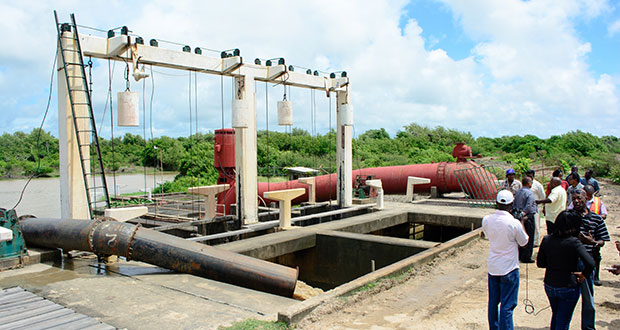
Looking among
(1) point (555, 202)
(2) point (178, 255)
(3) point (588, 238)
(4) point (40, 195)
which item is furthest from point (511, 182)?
(4) point (40, 195)

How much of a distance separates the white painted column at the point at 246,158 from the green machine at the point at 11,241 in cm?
450

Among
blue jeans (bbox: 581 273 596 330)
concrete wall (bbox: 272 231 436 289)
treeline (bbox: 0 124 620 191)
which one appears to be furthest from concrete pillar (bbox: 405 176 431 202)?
treeline (bbox: 0 124 620 191)

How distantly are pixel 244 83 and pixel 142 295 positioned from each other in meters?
5.84

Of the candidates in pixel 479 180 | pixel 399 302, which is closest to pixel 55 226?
pixel 399 302

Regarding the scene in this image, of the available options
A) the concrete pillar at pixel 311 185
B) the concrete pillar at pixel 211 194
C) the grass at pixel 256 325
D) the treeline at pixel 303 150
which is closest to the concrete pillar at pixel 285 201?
the concrete pillar at pixel 211 194

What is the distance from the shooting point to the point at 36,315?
446 cm

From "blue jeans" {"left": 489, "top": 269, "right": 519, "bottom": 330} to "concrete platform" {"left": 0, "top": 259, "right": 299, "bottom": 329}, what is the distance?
2.16 m

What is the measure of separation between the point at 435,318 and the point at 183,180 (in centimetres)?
2919

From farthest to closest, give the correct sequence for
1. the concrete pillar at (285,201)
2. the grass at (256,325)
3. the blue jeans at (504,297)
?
1. the concrete pillar at (285,201)
2. the grass at (256,325)
3. the blue jeans at (504,297)

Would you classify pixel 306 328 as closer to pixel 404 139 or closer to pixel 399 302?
pixel 399 302

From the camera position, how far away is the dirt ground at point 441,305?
15.5 ft

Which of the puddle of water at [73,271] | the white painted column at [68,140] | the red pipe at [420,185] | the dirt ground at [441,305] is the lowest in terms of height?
the dirt ground at [441,305]

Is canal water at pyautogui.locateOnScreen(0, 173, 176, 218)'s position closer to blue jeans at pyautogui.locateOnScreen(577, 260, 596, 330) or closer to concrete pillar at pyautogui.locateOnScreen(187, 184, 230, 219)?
concrete pillar at pyautogui.locateOnScreen(187, 184, 230, 219)

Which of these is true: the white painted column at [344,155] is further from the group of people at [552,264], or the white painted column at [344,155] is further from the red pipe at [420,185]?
the group of people at [552,264]
